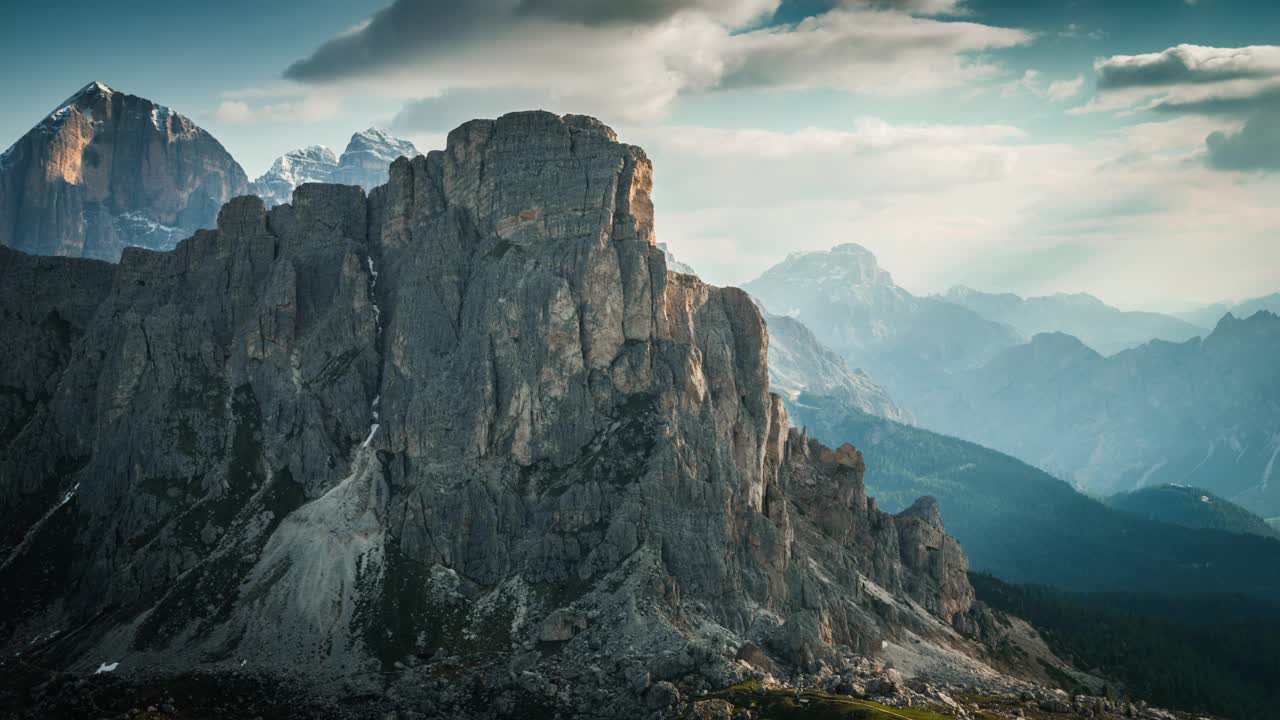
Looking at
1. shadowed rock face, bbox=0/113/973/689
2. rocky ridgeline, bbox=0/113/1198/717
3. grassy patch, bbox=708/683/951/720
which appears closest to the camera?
grassy patch, bbox=708/683/951/720

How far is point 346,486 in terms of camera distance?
190 meters

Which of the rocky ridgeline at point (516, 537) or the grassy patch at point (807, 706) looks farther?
the rocky ridgeline at point (516, 537)

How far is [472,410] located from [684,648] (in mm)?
68159

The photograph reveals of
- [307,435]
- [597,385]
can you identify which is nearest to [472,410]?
[597,385]

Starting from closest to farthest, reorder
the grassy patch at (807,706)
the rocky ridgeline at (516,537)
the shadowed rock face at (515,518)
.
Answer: the grassy patch at (807,706) < the rocky ridgeline at (516,537) < the shadowed rock face at (515,518)

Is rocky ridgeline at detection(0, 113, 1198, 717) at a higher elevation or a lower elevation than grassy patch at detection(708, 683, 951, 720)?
higher

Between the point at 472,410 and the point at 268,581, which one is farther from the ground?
the point at 472,410

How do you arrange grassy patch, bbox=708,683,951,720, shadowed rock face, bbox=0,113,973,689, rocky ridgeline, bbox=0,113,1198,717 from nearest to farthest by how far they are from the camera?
grassy patch, bbox=708,683,951,720 < rocky ridgeline, bbox=0,113,1198,717 < shadowed rock face, bbox=0,113,973,689

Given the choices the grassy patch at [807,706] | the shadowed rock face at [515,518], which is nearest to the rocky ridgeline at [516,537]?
the shadowed rock face at [515,518]

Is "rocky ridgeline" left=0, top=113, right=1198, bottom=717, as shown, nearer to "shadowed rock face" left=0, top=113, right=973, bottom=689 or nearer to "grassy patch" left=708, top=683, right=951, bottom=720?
"shadowed rock face" left=0, top=113, right=973, bottom=689

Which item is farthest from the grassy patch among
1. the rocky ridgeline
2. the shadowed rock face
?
the shadowed rock face

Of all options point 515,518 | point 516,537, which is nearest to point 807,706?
point 516,537

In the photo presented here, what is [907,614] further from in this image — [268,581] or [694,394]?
[268,581]

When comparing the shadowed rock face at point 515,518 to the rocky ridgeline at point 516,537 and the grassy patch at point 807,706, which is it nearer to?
the rocky ridgeline at point 516,537
